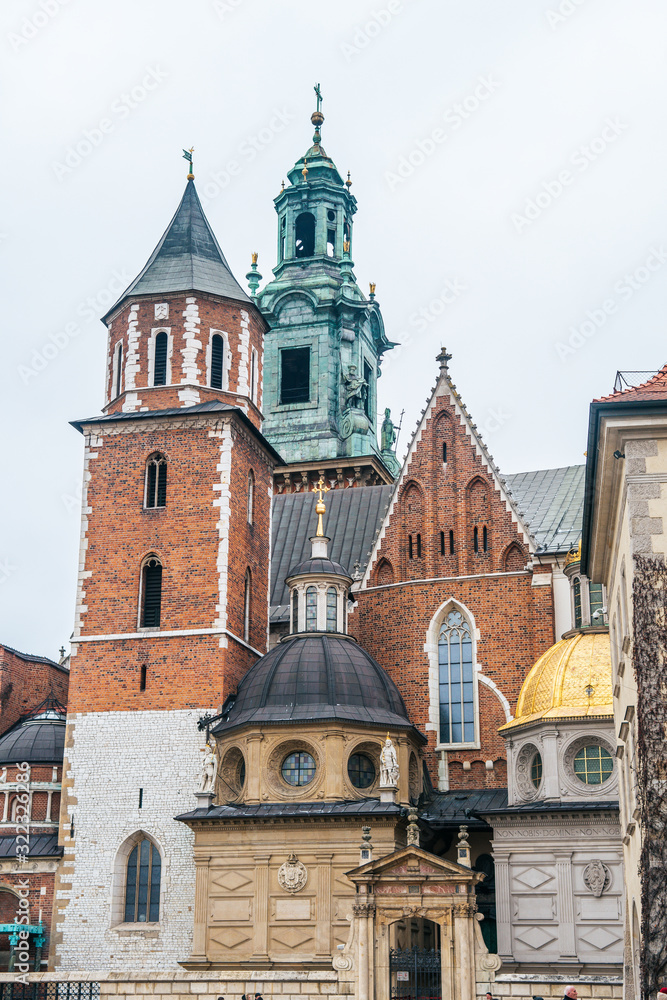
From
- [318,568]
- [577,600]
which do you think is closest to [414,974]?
[577,600]

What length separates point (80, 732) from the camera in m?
35.0

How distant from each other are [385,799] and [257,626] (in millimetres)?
8120

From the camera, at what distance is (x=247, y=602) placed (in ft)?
123

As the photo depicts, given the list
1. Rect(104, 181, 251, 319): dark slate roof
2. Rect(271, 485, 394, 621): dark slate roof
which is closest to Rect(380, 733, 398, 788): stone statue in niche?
Rect(271, 485, 394, 621): dark slate roof

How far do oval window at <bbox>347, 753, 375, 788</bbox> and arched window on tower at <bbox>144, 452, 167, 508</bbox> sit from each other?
29.0 ft

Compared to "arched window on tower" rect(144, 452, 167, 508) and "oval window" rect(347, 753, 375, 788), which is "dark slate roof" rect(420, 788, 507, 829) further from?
"arched window on tower" rect(144, 452, 167, 508)

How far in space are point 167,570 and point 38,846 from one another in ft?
25.2

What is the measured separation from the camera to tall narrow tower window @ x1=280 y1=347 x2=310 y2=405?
55250 mm

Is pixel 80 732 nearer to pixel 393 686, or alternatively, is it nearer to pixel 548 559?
pixel 393 686

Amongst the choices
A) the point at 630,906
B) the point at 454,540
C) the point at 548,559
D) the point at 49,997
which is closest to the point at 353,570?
the point at 454,540

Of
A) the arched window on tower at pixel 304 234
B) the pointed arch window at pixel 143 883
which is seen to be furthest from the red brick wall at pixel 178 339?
the arched window on tower at pixel 304 234

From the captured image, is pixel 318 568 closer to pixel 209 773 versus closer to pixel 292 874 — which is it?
pixel 209 773

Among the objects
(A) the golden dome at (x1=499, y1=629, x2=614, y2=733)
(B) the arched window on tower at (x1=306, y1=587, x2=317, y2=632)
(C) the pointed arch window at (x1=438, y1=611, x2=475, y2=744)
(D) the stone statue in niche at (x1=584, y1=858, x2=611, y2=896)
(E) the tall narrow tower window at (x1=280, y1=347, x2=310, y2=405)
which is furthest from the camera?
(E) the tall narrow tower window at (x1=280, y1=347, x2=310, y2=405)

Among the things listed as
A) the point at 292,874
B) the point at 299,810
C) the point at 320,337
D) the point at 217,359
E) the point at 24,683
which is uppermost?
the point at 320,337
